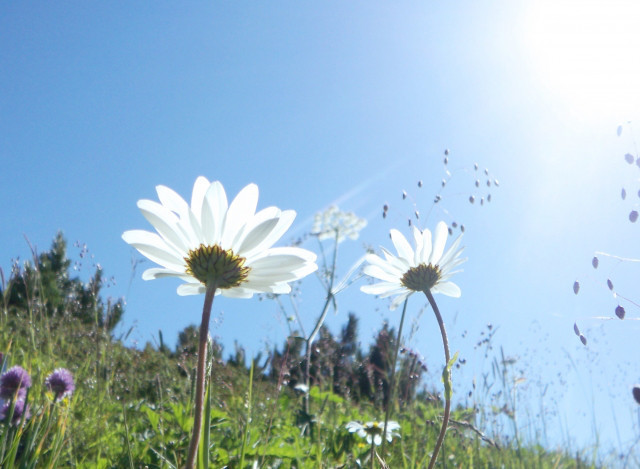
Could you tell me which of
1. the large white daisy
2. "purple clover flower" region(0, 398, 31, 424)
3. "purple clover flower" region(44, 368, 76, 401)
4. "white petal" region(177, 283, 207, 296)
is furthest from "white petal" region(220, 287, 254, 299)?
"purple clover flower" region(44, 368, 76, 401)

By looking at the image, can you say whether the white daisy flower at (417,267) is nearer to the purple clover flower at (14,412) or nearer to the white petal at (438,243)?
the white petal at (438,243)

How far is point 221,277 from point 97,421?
154 centimetres

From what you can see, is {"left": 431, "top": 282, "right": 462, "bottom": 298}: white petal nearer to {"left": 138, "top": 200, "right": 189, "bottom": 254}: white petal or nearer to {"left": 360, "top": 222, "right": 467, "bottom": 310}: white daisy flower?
{"left": 360, "top": 222, "right": 467, "bottom": 310}: white daisy flower

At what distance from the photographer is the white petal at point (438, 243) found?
171 cm

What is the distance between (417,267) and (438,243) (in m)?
0.10

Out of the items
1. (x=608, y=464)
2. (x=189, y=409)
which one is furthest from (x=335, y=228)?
(x=189, y=409)

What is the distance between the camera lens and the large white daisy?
3.51ft

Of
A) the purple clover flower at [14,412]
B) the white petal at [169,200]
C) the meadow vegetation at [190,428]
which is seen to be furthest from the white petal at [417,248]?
the purple clover flower at [14,412]

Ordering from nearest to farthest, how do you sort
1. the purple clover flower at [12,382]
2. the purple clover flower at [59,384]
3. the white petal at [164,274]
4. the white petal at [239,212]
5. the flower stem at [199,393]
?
the flower stem at [199,393] < the white petal at [164,274] < the white petal at [239,212] < the purple clover flower at [12,382] < the purple clover flower at [59,384]

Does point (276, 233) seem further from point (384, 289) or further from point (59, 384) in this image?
point (59, 384)

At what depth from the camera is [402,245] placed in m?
1.75

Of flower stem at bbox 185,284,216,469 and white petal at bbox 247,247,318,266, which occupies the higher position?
white petal at bbox 247,247,318,266

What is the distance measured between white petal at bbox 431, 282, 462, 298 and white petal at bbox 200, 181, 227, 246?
2.56 feet

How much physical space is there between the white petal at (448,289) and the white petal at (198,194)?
80cm
